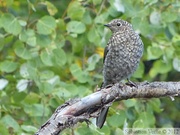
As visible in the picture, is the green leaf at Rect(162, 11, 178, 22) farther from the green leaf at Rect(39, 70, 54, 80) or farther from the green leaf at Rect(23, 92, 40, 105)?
the green leaf at Rect(23, 92, 40, 105)

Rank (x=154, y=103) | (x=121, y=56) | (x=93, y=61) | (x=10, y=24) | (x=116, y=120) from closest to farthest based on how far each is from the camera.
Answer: (x=116, y=120)
(x=10, y=24)
(x=121, y=56)
(x=154, y=103)
(x=93, y=61)

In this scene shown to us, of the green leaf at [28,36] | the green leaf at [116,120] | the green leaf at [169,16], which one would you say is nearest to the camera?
the green leaf at [116,120]

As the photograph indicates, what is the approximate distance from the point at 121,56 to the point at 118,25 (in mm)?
297

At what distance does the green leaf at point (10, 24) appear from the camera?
16.8 ft

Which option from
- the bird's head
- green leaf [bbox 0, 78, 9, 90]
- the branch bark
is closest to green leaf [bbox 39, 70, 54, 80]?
green leaf [bbox 0, 78, 9, 90]

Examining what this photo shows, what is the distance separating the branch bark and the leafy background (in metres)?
0.64

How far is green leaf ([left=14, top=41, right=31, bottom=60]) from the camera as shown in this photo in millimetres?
5244

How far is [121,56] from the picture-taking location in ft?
17.2

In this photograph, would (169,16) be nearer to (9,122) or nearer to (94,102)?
(9,122)

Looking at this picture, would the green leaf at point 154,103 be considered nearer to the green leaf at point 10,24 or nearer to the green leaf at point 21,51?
the green leaf at point 21,51

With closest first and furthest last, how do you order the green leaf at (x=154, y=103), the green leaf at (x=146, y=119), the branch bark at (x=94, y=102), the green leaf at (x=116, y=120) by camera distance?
the branch bark at (x=94, y=102) < the green leaf at (x=116, y=120) < the green leaf at (x=146, y=119) < the green leaf at (x=154, y=103)

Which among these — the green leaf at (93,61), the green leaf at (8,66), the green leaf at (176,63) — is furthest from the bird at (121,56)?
the green leaf at (8,66)

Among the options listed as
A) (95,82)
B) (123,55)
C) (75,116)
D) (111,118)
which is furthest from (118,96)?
(95,82)

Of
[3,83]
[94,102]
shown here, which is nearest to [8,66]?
[3,83]
